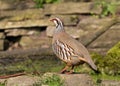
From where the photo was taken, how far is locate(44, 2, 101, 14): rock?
1488cm

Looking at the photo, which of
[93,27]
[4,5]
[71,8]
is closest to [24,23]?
[4,5]

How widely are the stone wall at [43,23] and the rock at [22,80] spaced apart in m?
6.35

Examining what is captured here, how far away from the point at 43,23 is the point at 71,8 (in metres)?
0.89

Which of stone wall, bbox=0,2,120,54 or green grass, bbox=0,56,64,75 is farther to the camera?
stone wall, bbox=0,2,120,54

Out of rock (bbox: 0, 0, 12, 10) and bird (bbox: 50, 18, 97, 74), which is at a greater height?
bird (bbox: 50, 18, 97, 74)

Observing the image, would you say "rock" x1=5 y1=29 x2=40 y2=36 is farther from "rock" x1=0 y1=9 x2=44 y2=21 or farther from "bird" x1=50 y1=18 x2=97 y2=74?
"bird" x1=50 y1=18 x2=97 y2=74

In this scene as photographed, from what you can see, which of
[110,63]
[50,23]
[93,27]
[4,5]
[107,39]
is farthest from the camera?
[4,5]

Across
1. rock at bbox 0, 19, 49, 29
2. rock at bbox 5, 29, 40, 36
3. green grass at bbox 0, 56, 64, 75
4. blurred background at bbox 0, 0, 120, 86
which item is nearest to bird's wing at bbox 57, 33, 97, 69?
green grass at bbox 0, 56, 64, 75

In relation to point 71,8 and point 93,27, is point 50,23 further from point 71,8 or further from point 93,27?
point 93,27

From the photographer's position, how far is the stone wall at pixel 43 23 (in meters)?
14.5

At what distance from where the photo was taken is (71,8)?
591 inches

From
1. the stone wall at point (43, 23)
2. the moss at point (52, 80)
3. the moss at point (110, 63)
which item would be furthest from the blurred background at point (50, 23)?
the moss at point (52, 80)

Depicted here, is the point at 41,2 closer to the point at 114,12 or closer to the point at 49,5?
the point at 49,5

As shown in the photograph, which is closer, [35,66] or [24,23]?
[35,66]
